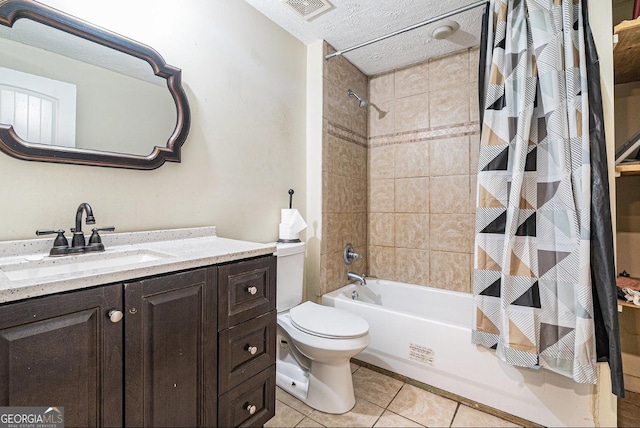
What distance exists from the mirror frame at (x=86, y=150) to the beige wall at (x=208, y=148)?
44 mm

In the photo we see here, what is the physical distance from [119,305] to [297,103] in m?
1.78

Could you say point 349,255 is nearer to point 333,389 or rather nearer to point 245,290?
point 333,389

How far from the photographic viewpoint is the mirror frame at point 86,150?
100 cm

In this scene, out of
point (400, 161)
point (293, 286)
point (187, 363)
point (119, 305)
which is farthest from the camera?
point (400, 161)

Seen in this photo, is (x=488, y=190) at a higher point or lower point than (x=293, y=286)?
higher

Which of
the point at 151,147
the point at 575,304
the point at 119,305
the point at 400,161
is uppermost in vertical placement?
the point at 400,161

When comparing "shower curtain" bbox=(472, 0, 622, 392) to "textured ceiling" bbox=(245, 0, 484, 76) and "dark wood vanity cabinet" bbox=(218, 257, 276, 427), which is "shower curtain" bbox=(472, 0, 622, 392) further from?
"dark wood vanity cabinet" bbox=(218, 257, 276, 427)

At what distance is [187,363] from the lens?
974mm

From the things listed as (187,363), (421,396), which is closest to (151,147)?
(187,363)

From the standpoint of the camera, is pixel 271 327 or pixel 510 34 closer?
pixel 271 327

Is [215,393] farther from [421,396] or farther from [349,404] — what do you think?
[421,396]

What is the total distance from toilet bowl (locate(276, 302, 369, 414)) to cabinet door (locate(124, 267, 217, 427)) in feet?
1.86

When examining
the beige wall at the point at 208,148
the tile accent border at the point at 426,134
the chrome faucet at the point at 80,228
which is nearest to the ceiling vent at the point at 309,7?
the beige wall at the point at 208,148

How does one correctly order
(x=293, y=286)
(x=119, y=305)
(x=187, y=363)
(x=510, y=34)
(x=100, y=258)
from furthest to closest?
→ (x=293, y=286) → (x=510, y=34) → (x=100, y=258) → (x=187, y=363) → (x=119, y=305)
